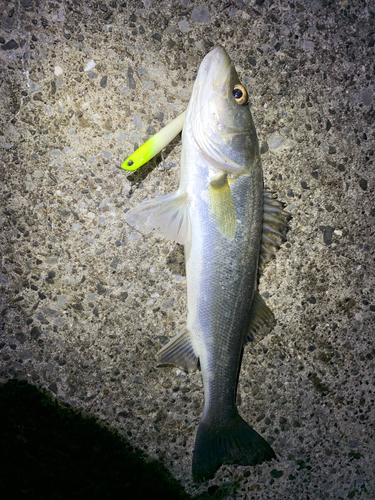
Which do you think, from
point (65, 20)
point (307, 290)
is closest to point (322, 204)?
point (307, 290)

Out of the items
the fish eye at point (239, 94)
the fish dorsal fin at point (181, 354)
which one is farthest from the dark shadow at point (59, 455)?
the fish eye at point (239, 94)

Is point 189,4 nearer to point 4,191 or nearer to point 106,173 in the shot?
point 106,173

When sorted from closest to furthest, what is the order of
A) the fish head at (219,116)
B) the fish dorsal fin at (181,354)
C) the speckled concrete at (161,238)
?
the fish head at (219,116) → the fish dorsal fin at (181,354) → the speckled concrete at (161,238)

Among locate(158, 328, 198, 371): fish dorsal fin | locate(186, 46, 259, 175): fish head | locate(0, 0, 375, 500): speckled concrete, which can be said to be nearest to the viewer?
locate(186, 46, 259, 175): fish head

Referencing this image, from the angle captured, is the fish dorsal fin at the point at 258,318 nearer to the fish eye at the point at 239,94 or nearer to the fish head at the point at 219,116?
the fish head at the point at 219,116

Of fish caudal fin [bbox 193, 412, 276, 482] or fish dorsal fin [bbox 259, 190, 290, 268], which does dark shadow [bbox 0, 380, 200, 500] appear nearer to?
fish caudal fin [bbox 193, 412, 276, 482]

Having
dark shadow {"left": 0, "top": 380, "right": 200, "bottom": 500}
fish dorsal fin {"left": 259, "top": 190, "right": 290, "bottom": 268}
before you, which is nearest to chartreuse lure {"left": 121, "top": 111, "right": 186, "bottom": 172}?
fish dorsal fin {"left": 259, "top": 190, "right": 290, "bottom": 268}
